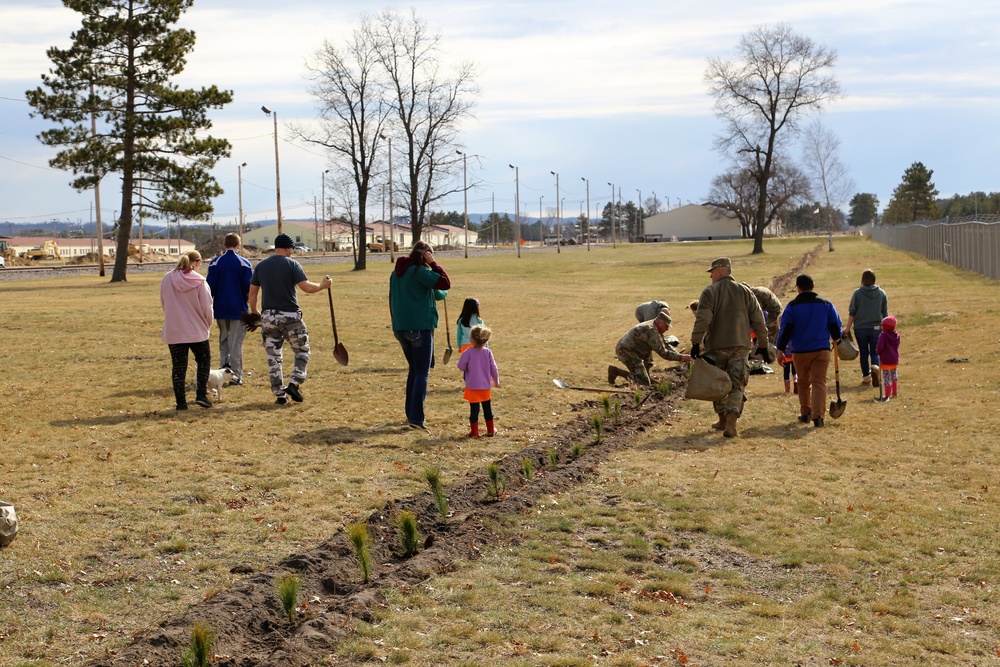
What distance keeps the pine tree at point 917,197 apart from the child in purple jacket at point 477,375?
436 ft

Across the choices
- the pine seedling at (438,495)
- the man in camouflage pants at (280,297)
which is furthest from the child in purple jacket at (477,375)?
the pine seedling at (438,495)

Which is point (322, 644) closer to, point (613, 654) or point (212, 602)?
point (212, 602)

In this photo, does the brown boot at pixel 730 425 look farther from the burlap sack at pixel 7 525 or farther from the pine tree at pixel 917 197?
the pine tree at pixel 917 197

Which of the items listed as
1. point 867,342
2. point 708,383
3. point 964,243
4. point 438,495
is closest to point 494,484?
point 438,495

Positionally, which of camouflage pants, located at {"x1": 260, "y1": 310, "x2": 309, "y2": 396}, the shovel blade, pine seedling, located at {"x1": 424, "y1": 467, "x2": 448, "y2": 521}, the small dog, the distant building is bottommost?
pine seedling, located at {"x1": 424, "y1": 467, "x2": 448, "y2": 521}

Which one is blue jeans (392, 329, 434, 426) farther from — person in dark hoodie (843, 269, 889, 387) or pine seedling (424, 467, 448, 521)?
person in dark hoodie (843, 269, 889, 387)

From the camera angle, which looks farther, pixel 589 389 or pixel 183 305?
pixel 589 389

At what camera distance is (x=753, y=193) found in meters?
137

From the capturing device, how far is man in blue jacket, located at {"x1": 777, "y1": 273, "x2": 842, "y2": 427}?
1218 cm

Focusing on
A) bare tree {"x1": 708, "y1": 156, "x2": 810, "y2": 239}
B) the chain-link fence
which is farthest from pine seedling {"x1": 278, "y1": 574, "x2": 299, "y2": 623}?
bare tree {"x1": 708, "y1": 156, "x2": 810, "y2": 239}

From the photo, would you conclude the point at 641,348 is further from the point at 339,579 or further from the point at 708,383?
the point at 339,579

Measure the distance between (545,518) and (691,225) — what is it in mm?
169129

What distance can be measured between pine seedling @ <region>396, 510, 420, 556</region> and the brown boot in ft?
17.4

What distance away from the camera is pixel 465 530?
7742 millimetres
